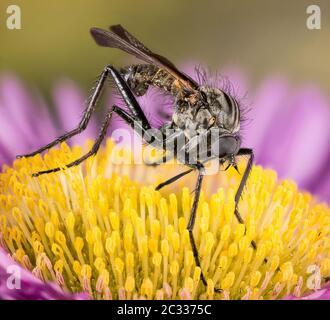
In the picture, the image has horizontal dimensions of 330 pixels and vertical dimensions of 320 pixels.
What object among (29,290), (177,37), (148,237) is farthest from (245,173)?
(177,37)

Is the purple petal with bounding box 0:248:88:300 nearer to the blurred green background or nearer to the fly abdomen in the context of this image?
the fly abdomen

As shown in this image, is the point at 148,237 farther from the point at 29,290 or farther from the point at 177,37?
the point at 177,37

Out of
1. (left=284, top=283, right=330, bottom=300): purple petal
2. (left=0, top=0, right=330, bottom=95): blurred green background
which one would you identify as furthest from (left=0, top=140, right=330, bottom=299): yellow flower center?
(left=0, top=0, right=330, bottom=95): blurred green background

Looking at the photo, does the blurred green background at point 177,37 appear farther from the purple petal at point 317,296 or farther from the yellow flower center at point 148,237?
the purple petal at point 317,296

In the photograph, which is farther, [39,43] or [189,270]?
[39,43]

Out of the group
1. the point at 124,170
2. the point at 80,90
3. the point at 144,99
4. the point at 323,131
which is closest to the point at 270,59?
the point at 323,131
